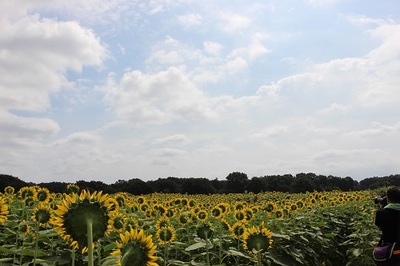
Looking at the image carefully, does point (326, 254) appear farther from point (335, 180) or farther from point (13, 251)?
point (335, 180)

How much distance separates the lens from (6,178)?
71.7 feet

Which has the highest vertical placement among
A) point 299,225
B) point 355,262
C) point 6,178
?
point 6,178

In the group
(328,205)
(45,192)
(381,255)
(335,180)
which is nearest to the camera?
(45,192)

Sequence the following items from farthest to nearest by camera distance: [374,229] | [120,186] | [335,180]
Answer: [335,180] → [120,186] → [374,229]

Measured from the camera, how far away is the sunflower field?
1979 millimetres

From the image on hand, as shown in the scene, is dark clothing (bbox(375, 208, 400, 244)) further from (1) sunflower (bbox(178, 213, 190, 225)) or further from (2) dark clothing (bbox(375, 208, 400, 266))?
(1) sunflower (bbox(178, 213, 190, 225))

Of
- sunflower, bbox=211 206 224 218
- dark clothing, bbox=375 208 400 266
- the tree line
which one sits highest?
the tree line

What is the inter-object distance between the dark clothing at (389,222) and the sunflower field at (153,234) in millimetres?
1126

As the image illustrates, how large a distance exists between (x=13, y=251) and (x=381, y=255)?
17.5 feet

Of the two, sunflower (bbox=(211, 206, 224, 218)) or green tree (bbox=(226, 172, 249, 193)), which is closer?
sunflower (bbox=(211, 206, 224, 218))

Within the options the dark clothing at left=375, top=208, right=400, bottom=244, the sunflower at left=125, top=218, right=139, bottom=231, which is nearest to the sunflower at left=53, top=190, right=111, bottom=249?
the sunflower at left=125, top=218, right=139, bottom=231

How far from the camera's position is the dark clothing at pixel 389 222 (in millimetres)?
7090

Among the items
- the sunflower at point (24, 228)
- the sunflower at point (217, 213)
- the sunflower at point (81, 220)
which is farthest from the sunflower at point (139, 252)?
the sunflower at point (217, 213)

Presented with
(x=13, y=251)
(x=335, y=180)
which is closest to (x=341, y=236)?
(x=13, y=251)
